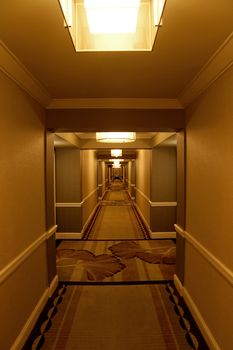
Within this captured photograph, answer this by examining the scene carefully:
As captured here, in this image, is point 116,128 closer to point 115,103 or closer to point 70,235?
point 115,103

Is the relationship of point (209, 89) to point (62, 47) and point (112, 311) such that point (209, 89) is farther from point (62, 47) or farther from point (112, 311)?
point (112, 311)

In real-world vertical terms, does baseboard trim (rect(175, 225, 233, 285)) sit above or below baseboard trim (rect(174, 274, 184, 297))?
above

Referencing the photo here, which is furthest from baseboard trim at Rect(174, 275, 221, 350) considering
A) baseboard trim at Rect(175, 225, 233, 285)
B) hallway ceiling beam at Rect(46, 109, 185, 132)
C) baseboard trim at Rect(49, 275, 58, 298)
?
hallway ceiling beam at Rect(46, 109, 185, 132)

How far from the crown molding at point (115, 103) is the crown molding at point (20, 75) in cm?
23

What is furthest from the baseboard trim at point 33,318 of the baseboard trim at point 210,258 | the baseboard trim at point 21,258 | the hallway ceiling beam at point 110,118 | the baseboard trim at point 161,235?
the baseboard trim at point 161,235

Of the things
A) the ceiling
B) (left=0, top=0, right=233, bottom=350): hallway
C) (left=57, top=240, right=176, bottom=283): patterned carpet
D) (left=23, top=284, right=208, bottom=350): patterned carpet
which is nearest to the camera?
the ceiling

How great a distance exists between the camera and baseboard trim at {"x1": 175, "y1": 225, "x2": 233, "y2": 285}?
5.84 feet

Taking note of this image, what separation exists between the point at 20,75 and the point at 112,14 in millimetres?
1150

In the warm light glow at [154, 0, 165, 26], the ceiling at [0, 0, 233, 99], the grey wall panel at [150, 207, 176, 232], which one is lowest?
the grey wall panel at [150, 207, 176, 232]

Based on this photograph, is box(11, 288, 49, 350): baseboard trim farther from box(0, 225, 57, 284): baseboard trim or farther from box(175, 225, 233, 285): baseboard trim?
box(175, 225, 233, 285): baseboard trim

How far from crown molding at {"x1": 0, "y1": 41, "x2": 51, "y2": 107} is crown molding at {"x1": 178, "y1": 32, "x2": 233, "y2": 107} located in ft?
4.87

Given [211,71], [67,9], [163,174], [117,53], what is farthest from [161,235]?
[67,9]

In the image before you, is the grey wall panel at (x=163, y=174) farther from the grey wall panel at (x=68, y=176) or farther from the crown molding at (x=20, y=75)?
the crown molding at (x=20, y=75)

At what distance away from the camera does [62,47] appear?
66.6 inches
